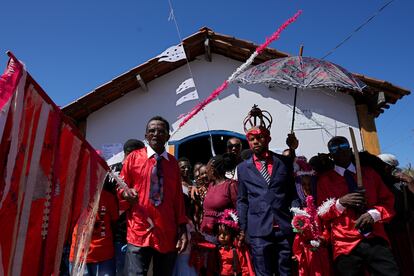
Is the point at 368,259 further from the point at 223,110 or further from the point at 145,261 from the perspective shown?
the point at 223,110

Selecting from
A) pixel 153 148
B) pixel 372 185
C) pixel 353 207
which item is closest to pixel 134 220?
pixel 153 148

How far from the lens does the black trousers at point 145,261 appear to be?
303 cm

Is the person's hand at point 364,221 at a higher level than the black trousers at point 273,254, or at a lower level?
higher

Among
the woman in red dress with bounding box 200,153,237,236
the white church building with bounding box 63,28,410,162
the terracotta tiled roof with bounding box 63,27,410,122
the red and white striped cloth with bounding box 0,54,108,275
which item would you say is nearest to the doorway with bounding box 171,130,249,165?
the white church building with bounding box 63,28,410,162

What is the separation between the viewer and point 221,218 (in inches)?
162

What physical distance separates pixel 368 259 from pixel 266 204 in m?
1.02

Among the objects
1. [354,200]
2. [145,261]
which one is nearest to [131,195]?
[145,261]

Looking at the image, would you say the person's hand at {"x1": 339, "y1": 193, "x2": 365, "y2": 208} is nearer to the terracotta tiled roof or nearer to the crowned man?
the crowned man

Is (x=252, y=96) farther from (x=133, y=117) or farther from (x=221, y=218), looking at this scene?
(x=221, y=218)

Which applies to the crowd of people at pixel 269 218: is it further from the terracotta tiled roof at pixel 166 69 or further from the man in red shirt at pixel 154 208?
the terracotta tiled roof at pixel 166 69

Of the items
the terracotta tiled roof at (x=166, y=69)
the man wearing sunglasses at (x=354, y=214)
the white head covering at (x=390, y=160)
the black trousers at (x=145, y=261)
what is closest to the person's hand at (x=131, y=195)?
the black trousers at (x=145, y=261)

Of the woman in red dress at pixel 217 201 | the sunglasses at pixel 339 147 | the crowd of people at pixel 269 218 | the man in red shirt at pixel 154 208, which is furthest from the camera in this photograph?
the woman in red dress at pixel 217 201

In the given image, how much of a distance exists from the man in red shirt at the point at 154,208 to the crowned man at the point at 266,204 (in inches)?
26.2

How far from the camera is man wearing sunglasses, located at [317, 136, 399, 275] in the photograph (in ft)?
10.4
